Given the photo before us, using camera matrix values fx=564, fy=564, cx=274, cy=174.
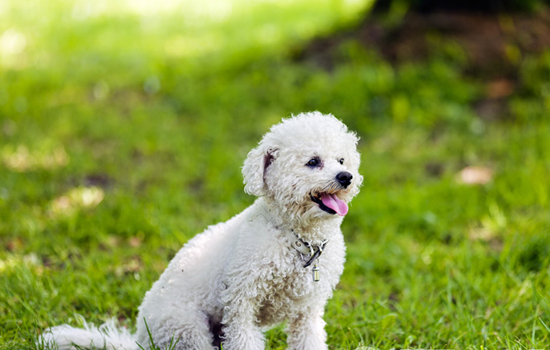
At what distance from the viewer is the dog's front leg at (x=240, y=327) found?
2.48 metres

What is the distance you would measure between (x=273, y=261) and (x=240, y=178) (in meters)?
3.09

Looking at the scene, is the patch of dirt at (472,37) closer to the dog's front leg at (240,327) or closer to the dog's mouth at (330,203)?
the dog's mouth at (330,203)

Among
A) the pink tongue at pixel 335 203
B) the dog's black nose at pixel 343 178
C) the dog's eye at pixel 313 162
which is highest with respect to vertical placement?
the dog's eye at pixel 313 162

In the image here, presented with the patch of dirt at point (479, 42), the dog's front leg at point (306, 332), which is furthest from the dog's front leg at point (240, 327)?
the patch of dirt at point (479, 42)

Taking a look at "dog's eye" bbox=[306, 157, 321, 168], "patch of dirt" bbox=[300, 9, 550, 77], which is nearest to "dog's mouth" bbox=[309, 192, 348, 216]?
"dog's eye" bbox=[306, 157, 321, 168]

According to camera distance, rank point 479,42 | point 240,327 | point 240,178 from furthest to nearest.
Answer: point 479,42, point 240,178, point 240,327

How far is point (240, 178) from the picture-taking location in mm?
5508

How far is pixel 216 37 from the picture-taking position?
10.2m

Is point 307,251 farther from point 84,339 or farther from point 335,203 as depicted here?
point 84,339

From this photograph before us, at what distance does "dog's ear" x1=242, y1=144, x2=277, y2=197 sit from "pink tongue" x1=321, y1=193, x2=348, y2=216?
0.28m

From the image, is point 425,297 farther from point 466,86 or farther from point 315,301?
point 466,86

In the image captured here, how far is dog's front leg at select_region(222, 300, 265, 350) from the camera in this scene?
2.48m

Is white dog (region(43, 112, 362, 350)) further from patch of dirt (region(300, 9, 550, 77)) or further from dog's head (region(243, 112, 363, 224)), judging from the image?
patch of dirt (region(300, 9, 550, 77))

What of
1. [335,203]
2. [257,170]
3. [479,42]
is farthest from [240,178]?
[479,42]
